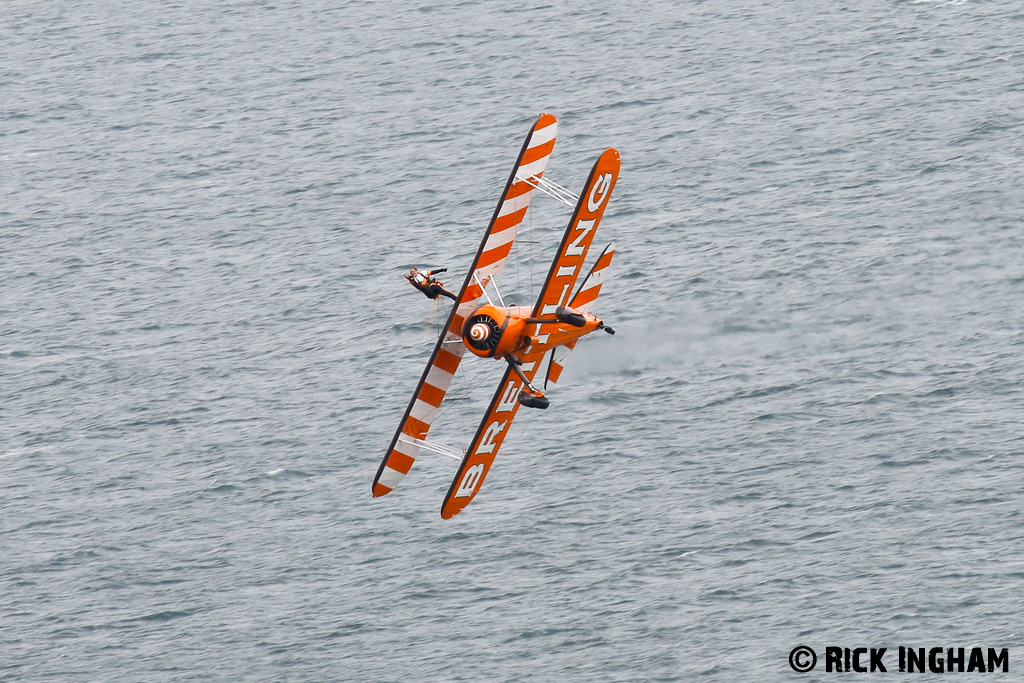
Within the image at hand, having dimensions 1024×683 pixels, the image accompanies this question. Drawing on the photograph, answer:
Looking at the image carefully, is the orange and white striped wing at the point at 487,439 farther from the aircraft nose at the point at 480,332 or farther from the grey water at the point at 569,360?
the grey water at the point at 569,360

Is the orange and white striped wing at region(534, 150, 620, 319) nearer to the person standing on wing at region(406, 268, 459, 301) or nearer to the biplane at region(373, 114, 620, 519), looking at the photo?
the biplane at region(373, 114, 620, 519)

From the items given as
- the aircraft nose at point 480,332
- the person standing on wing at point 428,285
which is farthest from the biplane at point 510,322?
the person standing on wing at point 428,285

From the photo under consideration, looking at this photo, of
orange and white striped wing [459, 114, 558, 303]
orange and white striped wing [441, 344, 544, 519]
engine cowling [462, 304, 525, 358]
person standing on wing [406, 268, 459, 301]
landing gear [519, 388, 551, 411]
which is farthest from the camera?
orange and white striped wing [441, 344, 544, 519]

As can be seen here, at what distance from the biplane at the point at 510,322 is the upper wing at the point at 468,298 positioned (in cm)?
4

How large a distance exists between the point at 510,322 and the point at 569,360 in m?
62.9

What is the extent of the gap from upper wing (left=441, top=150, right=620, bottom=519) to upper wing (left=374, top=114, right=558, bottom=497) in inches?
91.3

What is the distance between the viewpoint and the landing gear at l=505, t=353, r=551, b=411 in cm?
5688

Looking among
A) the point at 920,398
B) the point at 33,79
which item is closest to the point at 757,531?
the point at 920,398

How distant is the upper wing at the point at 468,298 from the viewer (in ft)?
199

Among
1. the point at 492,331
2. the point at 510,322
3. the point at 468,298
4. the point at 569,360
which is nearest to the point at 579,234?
the point at 510,322

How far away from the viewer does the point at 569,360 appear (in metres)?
122

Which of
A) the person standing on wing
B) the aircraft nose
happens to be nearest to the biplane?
the aircraft nose

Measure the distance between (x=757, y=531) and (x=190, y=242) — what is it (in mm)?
76862

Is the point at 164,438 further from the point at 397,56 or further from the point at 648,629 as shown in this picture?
the point at 397,56
